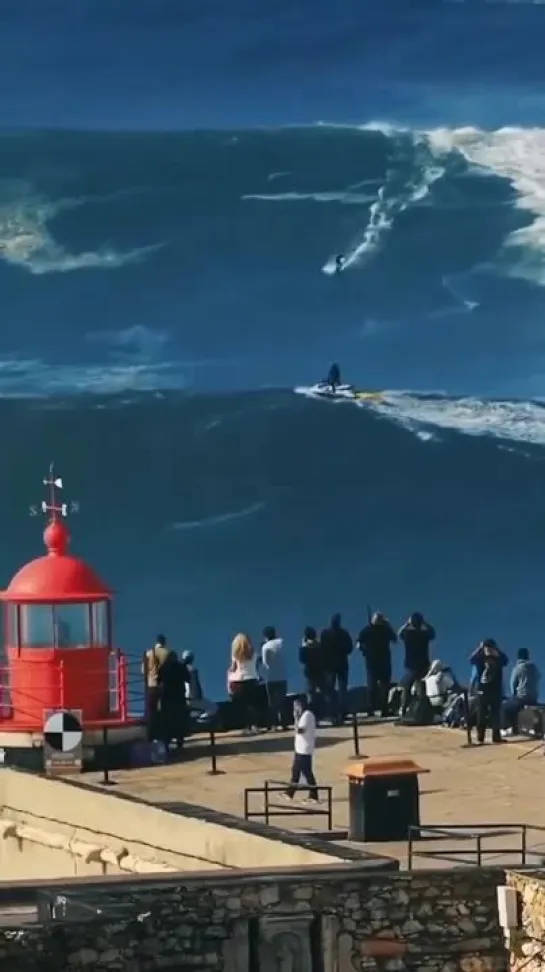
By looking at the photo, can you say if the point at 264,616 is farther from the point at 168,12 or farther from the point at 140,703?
the point at 140,703

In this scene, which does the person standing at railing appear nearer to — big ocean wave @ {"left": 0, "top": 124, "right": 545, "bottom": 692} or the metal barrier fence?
the metal barrier fence

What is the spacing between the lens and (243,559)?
5856 centimetres

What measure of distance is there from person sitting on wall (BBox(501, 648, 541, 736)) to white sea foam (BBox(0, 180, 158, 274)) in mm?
43768

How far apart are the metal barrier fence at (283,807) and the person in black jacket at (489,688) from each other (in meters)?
2.02

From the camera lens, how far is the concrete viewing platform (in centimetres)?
1783

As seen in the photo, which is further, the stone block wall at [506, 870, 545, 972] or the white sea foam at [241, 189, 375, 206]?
the white sea foam at [241, 189, 375, 206]

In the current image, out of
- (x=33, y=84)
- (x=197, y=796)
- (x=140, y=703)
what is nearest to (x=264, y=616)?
(x=33, y=84)

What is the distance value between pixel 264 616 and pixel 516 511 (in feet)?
27.6

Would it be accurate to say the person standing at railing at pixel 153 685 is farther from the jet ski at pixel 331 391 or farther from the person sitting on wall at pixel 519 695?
the jet ski at pixel 331 391

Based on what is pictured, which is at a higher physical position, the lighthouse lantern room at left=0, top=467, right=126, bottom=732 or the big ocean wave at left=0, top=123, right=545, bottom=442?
the big ocean wave at left=0, top=123, right=545, bottom=442

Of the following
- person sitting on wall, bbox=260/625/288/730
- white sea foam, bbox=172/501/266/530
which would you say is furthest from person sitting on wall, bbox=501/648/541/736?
white sea foam, bbox=172/501/266/530

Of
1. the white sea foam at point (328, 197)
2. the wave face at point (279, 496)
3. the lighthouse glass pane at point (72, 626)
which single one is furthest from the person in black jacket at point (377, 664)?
the white sea foam at point (328, 197)

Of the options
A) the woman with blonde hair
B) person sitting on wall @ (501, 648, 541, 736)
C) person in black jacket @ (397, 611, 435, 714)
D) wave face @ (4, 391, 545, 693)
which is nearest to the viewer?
person sitting on wall @ (501, 648, 541, 736)

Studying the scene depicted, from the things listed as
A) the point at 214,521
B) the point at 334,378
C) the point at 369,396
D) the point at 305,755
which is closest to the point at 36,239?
the point at 334,378
